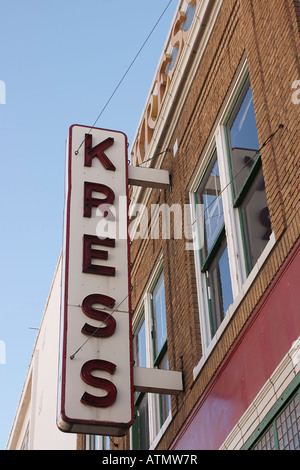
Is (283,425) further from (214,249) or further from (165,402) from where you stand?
(165,402)

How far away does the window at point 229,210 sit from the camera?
10.5m

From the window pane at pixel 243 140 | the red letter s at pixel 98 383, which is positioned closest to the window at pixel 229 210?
the window pane at pixel 243 140

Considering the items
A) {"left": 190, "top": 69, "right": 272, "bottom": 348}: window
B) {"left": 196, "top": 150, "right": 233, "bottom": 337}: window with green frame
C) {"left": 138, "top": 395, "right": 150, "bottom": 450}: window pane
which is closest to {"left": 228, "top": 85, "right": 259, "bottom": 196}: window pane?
{"left": 190, "top": 69, "right": 272, "bottom": 348}: window

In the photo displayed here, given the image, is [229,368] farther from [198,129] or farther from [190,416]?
[198,129]

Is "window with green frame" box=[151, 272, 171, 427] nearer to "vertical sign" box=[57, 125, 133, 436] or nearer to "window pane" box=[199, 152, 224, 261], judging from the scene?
"vertical sign" box=[57, 125, 133, 436]

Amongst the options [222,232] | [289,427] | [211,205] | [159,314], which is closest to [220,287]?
[222,232]

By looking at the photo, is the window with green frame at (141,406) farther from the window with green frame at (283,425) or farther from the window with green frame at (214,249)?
the window with green frame at (283,425)

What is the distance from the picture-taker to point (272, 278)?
30.0 feet

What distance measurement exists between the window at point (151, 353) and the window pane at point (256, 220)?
3.47 m

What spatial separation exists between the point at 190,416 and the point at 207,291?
1.80 metres

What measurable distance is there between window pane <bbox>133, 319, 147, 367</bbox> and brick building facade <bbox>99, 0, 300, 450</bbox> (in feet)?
0.14

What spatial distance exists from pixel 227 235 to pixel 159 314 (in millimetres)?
3611

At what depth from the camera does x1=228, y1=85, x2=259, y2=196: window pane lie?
10.9m

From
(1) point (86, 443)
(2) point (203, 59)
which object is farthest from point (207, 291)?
(1) point (86, 443)
